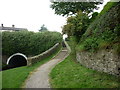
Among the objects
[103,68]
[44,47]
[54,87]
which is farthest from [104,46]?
[44,47]

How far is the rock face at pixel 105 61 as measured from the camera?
7013mm

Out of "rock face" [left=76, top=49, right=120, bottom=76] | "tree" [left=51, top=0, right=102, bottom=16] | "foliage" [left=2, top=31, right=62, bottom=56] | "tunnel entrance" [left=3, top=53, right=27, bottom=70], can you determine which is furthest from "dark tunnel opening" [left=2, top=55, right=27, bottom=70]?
"rock face" [left=76, top=49, right=120, bottom=76]

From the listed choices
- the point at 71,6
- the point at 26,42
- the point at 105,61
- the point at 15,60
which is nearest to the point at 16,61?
the point at 15,60

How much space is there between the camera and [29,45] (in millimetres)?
25469

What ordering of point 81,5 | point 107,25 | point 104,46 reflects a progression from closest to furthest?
point 104,46 → point 107,25 → point 81,5

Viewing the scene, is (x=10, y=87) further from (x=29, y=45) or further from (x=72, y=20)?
(x=29, y=45)

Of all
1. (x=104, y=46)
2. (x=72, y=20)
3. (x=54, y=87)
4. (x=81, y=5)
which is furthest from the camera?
(x=81, y=5)

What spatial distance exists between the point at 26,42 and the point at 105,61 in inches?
782

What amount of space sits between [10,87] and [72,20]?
11.1 metres

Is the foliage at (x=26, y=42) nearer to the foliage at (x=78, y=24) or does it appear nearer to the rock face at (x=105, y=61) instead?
the foliage at (x=78, y=24)

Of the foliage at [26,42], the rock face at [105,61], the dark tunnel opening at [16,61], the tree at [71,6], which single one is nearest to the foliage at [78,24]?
the tree at [71,6]

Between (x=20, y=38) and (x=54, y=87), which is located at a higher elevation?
(x=20, y=38)

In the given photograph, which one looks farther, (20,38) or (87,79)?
(20,38)

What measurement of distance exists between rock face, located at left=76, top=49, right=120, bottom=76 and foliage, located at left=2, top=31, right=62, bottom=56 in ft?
50.4
